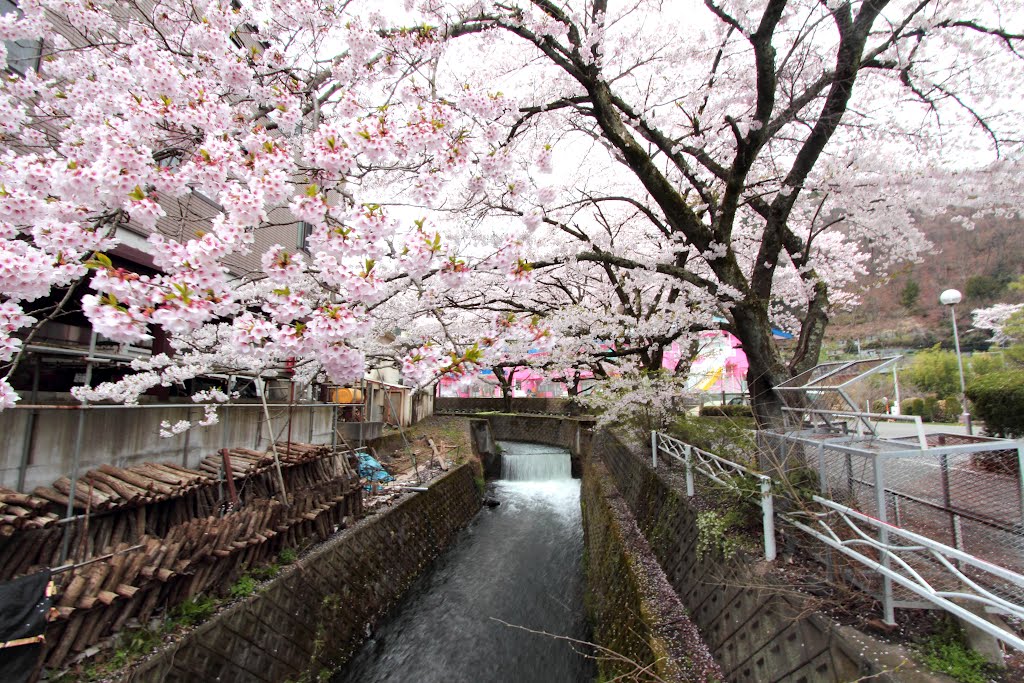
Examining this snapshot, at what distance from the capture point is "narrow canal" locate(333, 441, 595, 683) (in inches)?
256

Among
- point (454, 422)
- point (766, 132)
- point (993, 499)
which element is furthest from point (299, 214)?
point (454, 422)

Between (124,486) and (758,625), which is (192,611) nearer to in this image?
(124,486)

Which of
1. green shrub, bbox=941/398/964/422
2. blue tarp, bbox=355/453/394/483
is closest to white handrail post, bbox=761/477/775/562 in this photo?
blue tarp, bbox=355/453/394/483

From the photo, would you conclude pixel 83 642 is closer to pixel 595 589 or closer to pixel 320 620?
pixel 320 620

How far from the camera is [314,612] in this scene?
20.0 ft

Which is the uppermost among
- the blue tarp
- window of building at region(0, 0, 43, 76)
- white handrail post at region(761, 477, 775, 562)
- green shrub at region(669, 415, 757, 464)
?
window of building at region(0, 0, 43, 76)

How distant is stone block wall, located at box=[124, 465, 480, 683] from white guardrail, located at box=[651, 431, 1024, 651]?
5385 mm

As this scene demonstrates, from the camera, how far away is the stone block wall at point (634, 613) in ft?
14.8

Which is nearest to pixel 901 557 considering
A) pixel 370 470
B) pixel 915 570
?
pixel 915 570

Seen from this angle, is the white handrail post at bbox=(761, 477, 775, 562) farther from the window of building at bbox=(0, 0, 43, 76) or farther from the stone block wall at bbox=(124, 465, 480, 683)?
the window of building at bbox=(0, 0, 43, 76)

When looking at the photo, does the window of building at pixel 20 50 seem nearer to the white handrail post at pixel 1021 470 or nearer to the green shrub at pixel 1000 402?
the white handrail post at pixel 1021 470

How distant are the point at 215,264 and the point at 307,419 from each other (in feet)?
26.5

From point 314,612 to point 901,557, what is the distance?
655cm

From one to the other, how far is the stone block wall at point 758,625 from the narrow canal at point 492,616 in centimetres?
228
